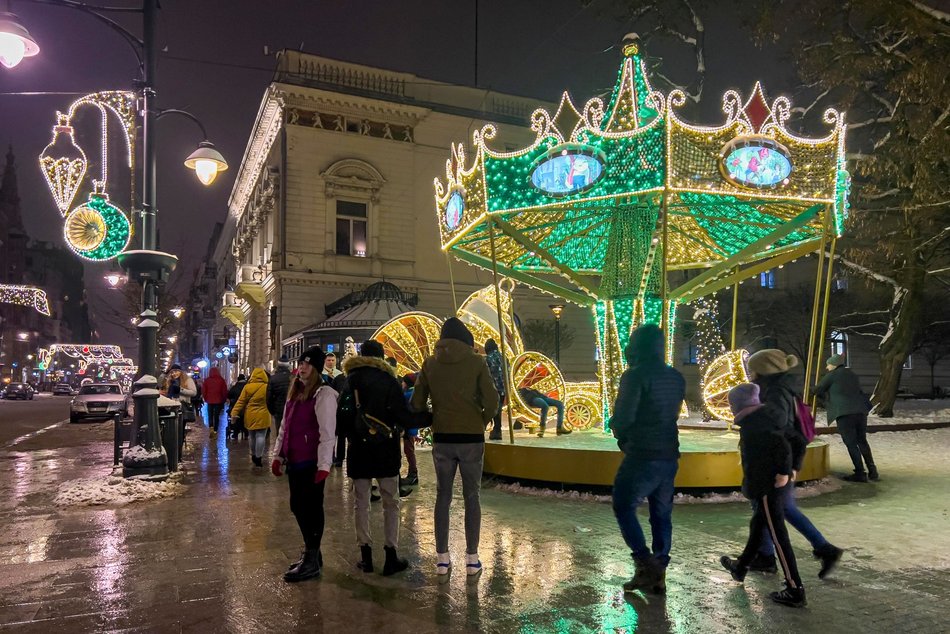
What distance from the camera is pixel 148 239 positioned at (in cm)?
952

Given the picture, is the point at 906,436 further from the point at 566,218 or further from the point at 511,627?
the point at 511,627

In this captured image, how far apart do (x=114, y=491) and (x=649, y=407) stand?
680cm

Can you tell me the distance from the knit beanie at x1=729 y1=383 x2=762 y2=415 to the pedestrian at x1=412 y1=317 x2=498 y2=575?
168cm

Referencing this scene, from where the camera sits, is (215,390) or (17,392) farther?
(17,392)

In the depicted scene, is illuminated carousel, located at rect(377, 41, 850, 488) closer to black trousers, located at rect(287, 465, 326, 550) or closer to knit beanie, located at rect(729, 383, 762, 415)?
knit beanie, located at rect(729, 383, 762, 415)

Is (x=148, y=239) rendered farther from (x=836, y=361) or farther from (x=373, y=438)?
(x=836, y=361)

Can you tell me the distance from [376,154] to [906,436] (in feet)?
68.4

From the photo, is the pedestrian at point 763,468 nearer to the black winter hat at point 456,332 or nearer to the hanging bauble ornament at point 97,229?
the black winter hat at point 456,332

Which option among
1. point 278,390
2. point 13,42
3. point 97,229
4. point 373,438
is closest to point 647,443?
point 373,438

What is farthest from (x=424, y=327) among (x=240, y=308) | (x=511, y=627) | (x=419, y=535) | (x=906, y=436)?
(x=240, y=308)

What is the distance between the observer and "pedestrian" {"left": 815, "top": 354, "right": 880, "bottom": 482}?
29.1ft

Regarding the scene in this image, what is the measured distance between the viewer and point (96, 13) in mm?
8930

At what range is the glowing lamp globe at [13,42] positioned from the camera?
286 inches

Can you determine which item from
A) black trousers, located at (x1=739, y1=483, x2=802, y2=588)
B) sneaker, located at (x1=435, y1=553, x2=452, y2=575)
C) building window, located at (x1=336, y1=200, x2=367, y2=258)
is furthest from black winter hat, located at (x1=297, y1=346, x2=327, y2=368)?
building window, located at (x1=336, y1=200, x2=367, y2=258)
